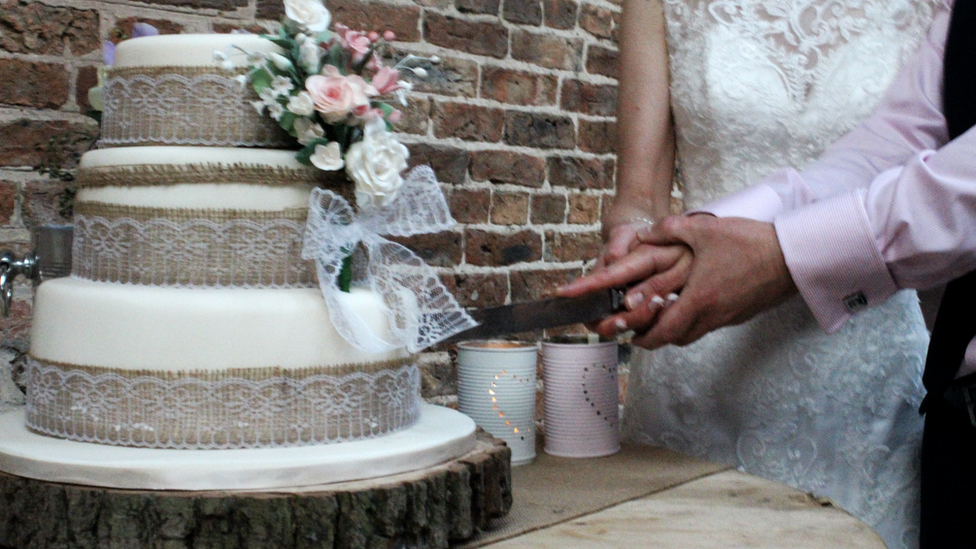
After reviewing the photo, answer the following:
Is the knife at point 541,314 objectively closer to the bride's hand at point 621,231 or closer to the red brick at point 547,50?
the bride's hand at point 621,231

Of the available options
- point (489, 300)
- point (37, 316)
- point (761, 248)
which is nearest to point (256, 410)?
point (37, 316)

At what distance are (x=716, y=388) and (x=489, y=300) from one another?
2.23 ft

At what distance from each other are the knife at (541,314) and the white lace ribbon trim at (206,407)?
16cm

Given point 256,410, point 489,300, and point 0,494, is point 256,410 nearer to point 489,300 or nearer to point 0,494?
point 0,494

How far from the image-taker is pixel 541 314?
1.07m

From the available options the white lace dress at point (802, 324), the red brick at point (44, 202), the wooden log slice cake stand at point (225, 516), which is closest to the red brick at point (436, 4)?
the white lace dress at point (802, 324)

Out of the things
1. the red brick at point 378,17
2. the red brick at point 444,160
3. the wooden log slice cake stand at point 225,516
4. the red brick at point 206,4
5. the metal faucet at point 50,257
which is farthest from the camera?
the red brick at point 444,160

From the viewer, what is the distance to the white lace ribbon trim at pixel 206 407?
90 cm

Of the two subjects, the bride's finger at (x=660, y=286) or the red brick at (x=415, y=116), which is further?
the red brick at (x=415, y=116)

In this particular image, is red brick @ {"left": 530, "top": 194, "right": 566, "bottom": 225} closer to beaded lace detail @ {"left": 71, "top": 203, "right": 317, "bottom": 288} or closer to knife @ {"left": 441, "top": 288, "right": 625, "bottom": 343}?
knife @ {"left": 441, "top": 288, "right": 625, "bottom": 343}

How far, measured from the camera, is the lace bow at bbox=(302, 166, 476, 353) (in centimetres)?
94

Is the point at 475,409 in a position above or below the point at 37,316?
below

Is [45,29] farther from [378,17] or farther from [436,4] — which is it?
[436,4]

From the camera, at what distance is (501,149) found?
192 centimetres
